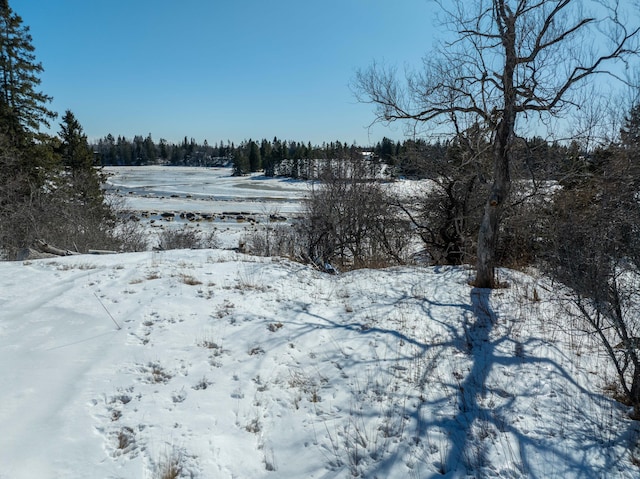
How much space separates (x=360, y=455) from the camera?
2.96 m

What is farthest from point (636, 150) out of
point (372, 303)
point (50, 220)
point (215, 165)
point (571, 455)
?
point (215, 165)

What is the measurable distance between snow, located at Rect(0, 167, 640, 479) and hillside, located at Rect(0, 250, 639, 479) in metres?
0.02

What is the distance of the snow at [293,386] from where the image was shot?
9.32 feet

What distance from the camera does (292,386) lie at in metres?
3.95

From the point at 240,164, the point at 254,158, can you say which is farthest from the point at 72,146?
the point at 254,158

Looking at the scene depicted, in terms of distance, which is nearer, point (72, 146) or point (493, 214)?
point (493, 214)

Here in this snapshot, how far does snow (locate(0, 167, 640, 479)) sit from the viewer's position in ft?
9.32

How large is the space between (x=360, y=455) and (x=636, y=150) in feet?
35.0

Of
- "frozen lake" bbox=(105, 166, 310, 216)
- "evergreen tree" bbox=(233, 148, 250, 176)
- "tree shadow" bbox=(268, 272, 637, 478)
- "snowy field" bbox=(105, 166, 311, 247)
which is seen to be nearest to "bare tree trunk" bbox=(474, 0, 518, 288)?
"tree shadow" bbox=(268, 272, 637, 478)

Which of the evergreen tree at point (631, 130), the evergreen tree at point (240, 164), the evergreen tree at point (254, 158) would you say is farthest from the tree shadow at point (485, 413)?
the evergreen tree at point (254, 158)

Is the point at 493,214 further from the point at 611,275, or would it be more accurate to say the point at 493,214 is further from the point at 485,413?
the point at 485,413

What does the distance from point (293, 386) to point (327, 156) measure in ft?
54.2

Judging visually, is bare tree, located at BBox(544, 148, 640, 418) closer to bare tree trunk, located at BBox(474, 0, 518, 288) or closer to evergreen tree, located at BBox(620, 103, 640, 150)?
bare tree trunk, located at BBox(474, 0, 518, 288)

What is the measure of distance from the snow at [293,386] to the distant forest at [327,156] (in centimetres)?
444
